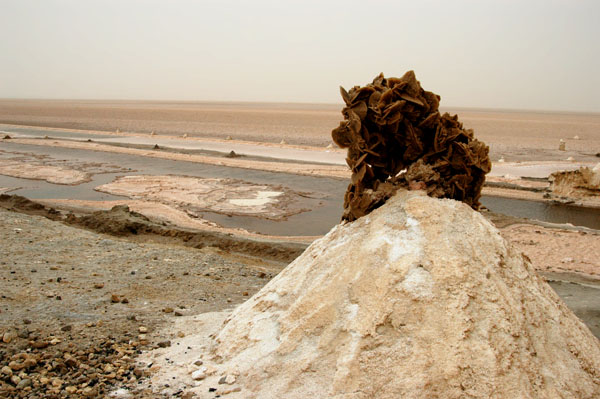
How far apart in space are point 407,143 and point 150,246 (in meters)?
5.68

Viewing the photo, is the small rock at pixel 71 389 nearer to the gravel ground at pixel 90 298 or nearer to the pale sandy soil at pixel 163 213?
the gravel ground at pixel 90 298

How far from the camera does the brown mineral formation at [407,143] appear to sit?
4.67 metres

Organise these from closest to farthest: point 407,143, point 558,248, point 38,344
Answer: point 38,344
point 407,143
point 558,248

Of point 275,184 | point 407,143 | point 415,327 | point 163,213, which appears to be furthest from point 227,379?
point 275,184

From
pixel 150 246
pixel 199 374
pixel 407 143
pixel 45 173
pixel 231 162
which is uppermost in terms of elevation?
pixel 407 143

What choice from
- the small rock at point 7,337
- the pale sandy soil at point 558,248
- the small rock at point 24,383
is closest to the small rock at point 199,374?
the small rock at point 24,383

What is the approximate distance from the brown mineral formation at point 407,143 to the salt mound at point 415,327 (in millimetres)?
300

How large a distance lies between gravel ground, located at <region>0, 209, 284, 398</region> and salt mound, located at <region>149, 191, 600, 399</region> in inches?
40.0

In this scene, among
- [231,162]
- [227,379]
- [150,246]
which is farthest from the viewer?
[231,162]

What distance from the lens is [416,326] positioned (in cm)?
359

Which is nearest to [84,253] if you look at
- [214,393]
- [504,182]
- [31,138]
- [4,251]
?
[4,251]

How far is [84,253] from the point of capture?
805 cm

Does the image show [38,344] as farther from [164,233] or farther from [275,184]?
[275,184]

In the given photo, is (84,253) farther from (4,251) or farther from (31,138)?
(31,138)
